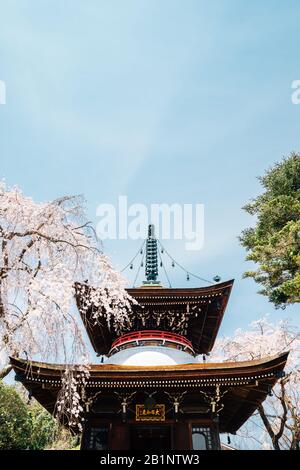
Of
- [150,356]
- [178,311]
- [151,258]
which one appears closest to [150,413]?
[150,356]

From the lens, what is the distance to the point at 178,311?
1602 centimetres

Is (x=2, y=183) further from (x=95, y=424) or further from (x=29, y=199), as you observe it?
(x=95, y=424)

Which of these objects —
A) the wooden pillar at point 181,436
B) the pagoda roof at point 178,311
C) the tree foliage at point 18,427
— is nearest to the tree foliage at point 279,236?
the pagoda roof at point 178,311

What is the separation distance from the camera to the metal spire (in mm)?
19453

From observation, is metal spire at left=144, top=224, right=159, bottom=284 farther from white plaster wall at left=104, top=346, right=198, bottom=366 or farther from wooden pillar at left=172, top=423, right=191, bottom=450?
wooden pillar at left=172, top=423, right=191, bottom=450

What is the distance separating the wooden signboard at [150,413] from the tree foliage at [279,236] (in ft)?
20.5

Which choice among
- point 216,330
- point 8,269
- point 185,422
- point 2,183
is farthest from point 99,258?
point 216,330

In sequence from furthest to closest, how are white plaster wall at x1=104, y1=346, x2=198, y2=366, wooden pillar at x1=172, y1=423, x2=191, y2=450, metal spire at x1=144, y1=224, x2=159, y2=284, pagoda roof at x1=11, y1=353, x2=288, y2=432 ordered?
metal spire at x1=144, y1=224, x2=159, y2=284 → white plaster wall at x1=104, y1=346, x2=198, y2=366 → wooden pillar at x1=172, y1=423, x2=191, y2=450 → pagoda roof at x1=11, y1=353, x2=288, y2=432

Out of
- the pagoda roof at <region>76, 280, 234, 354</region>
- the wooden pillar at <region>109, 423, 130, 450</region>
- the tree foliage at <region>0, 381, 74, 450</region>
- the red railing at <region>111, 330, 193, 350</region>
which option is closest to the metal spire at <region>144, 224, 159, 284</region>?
the pagoda roof at <region>76, 280, 234, 354</region>

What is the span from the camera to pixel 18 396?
2839 centimetres

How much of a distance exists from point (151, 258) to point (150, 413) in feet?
30.0

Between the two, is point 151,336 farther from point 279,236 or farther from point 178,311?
point 279,236

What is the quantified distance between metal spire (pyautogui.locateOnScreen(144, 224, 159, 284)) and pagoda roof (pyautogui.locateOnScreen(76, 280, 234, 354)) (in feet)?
9.51
